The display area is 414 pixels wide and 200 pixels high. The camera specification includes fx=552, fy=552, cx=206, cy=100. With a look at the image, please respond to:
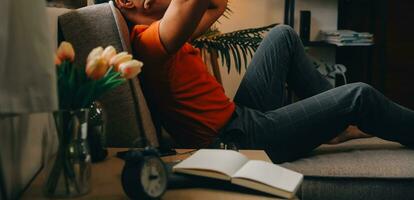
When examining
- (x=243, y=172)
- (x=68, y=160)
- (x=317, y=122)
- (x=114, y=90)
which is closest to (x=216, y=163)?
(x=243, y=172)

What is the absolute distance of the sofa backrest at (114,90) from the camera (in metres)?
1.48

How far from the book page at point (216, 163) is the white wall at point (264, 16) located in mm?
2323

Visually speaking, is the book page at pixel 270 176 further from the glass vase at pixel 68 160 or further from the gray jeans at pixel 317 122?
the gray jeans at pixel 317 122

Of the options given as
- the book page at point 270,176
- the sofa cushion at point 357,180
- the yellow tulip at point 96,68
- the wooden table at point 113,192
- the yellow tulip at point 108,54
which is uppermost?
the yellow tulip at point 108,54

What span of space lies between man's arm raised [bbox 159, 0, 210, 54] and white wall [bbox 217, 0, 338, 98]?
1.82 metres

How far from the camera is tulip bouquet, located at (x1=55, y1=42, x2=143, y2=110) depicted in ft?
3.12

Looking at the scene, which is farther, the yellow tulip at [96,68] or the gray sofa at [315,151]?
the gray sofa at [315,151]

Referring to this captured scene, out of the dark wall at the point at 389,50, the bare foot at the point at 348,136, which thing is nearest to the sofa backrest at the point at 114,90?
the bare foot at the point at 348,136

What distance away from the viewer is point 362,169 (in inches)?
65.6

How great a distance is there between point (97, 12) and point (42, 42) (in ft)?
2.57

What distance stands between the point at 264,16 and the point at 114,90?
210 centimetres

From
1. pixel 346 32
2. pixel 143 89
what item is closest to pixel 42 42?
pixel 143 89

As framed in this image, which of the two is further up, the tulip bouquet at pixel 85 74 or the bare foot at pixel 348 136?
the tulip bouquet at pixel 85 74

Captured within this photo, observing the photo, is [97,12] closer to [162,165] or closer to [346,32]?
[162,165]
